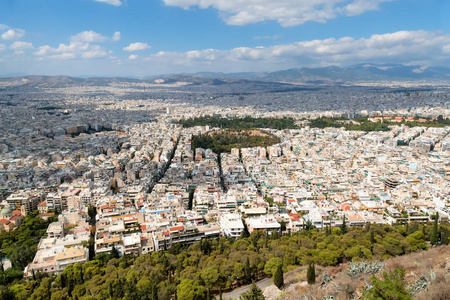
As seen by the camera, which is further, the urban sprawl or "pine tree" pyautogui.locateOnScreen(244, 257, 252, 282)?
the urban sprawl

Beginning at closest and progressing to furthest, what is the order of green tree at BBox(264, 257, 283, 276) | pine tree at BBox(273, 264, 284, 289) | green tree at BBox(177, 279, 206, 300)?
1. green tree at BBox(177, 279, 206, 300)
2. pine tree at BBox(273, 264, 284, 289)
3. green tree at BBox(264, 257, 283, 276)

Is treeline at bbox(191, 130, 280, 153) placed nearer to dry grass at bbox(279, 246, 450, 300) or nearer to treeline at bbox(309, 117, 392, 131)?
treeline at bbox(309, 117, 392, 131)

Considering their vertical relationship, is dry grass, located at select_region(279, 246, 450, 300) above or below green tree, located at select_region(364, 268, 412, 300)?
below

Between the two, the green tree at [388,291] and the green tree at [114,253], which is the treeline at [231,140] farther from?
the green tree at [388,291]

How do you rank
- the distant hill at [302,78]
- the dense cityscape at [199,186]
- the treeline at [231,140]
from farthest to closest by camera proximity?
the distant hill at [302,78] < the treeline at [231,140] < the dense cityscape at [199,186]

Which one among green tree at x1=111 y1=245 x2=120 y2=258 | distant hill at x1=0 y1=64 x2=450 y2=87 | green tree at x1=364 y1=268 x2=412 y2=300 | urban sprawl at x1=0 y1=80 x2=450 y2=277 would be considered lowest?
green tree at x1=111 y1=245 x2=120 y2=258

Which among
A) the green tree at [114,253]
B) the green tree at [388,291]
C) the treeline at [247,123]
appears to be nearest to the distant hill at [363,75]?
the treeline at [247,123]

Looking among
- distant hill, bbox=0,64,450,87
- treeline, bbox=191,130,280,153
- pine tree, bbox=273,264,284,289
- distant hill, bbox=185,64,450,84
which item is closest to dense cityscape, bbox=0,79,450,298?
treeline, bbox=191,130,280,153

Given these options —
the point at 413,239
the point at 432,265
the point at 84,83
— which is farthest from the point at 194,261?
the point at 84,83
